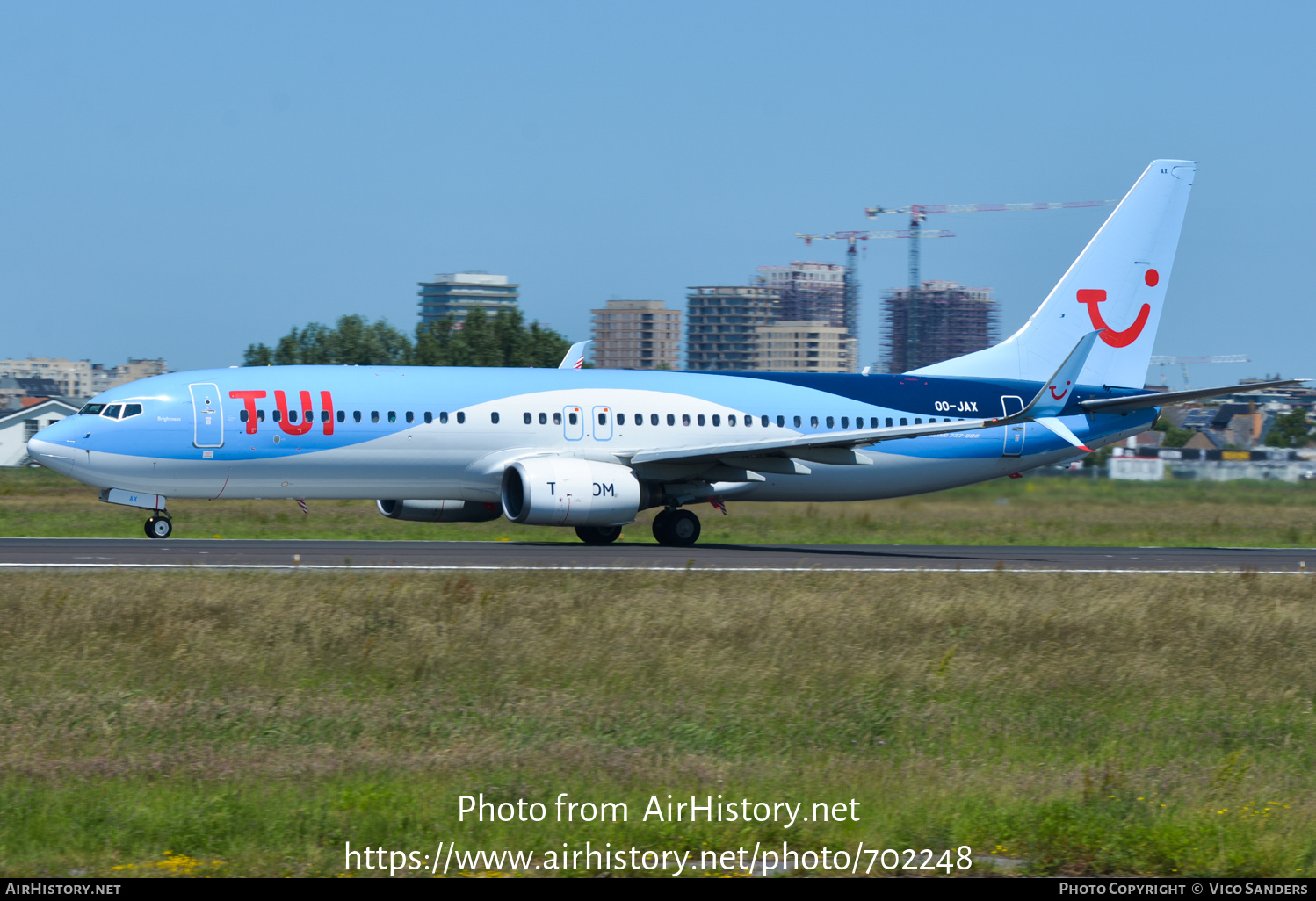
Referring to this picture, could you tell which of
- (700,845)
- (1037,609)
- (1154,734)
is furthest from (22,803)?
(1037,609)

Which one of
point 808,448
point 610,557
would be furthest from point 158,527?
point 808,448

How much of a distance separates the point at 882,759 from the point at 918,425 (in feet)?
74.1

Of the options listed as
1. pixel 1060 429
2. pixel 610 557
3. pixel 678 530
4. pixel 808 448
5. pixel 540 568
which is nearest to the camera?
pixel 540 568

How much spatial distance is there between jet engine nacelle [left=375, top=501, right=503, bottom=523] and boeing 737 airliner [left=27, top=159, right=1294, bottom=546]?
1.7 inches

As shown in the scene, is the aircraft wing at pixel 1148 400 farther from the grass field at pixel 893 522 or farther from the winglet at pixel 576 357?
the winglet at pixel 576 357

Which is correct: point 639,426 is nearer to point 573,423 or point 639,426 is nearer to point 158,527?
point 573,423

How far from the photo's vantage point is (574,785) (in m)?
9.16

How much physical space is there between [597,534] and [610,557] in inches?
173

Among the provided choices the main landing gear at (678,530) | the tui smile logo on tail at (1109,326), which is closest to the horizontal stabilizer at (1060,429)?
the tui smile logo on tail at (1109,326)

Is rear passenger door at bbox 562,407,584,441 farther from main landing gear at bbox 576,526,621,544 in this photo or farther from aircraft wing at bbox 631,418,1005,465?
main landing gear at bbox 576,526,621,544

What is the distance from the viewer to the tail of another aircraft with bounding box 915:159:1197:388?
117 feet

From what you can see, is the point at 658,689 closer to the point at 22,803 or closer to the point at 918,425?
the point at 22,803

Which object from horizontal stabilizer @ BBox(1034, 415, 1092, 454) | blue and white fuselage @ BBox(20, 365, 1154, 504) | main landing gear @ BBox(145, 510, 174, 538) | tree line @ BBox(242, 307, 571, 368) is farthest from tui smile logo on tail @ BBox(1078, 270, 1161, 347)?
tree line @ BBox(242, 307, 571, 368)

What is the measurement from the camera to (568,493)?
2759cm
